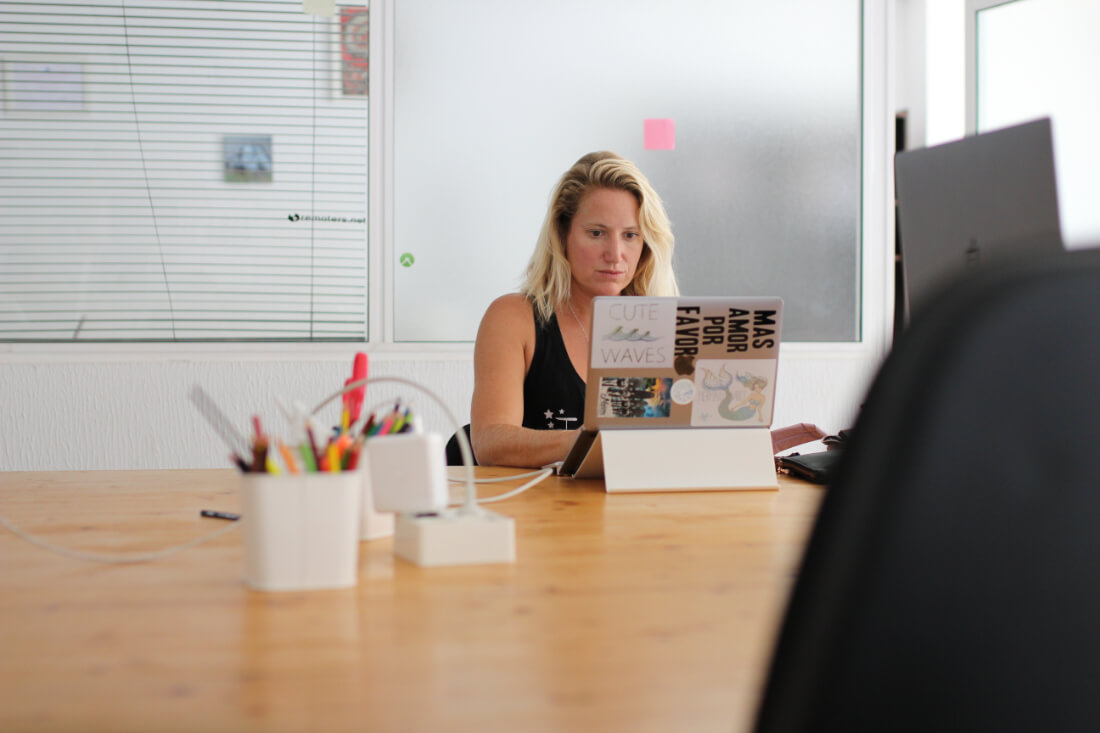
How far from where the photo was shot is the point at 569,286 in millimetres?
2205

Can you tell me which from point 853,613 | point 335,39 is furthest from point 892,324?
point 853,613

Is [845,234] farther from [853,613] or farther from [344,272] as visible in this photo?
[853,613]

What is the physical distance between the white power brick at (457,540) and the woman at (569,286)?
1030 millimetres

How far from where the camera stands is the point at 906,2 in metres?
4.45

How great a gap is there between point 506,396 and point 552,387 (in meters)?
0.18

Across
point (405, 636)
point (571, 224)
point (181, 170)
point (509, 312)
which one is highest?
point (181, 170)

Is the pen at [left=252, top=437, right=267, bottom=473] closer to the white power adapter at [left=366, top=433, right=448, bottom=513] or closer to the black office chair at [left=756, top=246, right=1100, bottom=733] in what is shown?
the white power adapter at [left=366, top=433, right=448, bottom=513]

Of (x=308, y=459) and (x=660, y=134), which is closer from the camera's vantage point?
(x=308, y=459)

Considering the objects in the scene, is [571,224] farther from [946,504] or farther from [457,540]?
[946,504]

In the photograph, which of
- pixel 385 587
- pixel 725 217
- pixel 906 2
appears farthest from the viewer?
pixel 906 2

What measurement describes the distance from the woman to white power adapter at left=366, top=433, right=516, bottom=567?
103 cm

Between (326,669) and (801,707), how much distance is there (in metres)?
0.35

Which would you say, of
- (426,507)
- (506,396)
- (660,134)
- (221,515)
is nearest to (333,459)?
(426,507)

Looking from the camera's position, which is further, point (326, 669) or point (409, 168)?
point (409, 168)
